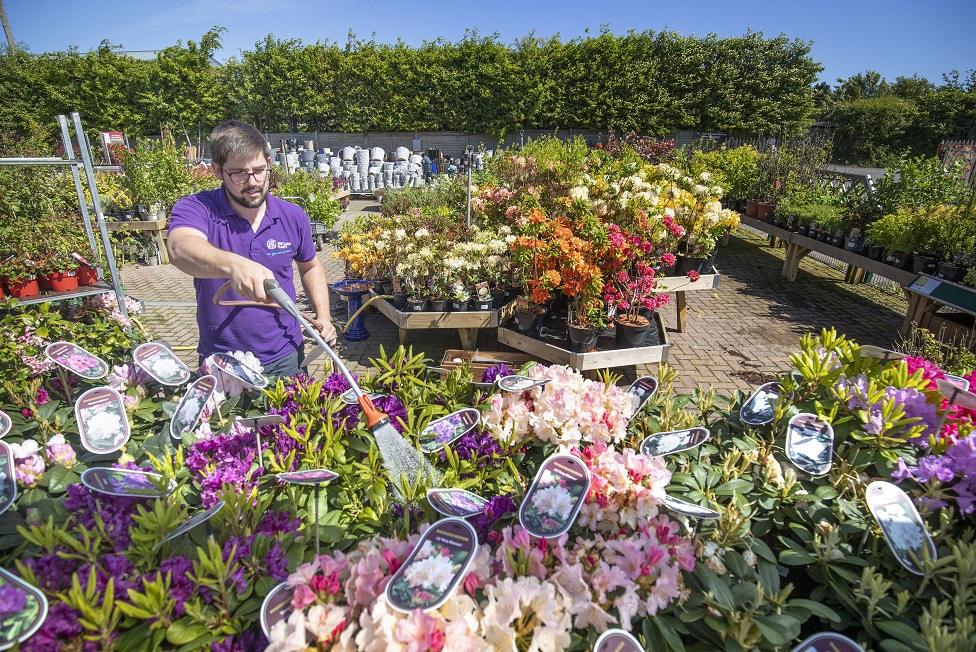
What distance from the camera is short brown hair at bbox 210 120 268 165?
1.86 metres

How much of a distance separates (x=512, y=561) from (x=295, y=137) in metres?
23.3

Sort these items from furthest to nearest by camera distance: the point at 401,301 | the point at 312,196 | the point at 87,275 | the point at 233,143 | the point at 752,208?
the point at 752,208 < the point at 312,196 < the point at 401,301 < the point at 87,275 < the point at 233,143

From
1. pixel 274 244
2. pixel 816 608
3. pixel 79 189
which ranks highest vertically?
pixel 79 189

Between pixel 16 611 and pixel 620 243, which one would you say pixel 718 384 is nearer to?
pixel 620 243

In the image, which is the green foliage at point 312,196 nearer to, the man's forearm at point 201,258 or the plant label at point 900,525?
the man's forearm at point 201,258

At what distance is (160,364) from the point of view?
1.61 m

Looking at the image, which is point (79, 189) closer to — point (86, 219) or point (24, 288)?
point (86, 219)

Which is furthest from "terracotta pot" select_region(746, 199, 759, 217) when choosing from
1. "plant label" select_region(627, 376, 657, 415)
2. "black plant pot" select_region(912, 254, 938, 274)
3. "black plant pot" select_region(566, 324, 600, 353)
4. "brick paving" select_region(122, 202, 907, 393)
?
"plant label" select_region(627, 376, 657, 415)

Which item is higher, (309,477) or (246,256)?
(246,256)

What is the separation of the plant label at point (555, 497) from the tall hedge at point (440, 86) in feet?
64.3

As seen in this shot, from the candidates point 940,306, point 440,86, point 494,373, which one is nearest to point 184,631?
point 494,373

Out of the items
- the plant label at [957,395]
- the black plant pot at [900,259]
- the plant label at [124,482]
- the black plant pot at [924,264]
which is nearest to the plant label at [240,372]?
the plant label at [124,482]

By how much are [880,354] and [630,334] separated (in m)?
1.94

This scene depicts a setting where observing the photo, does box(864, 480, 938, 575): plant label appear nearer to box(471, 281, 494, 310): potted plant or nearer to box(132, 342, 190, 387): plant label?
box(132, 342, 190, 387): plant label
